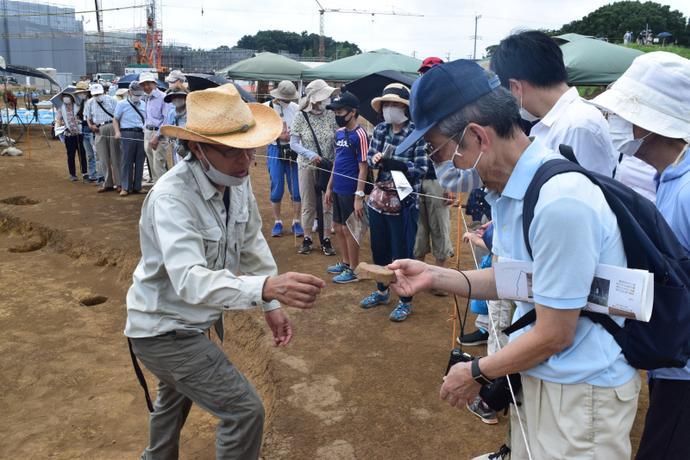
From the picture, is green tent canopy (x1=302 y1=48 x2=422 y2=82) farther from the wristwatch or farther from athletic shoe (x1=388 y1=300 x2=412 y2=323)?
the wristwatch

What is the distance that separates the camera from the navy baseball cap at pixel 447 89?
4.62 feet

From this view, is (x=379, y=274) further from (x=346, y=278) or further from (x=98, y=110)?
(x=98, y=110)

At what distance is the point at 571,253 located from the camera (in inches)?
47.4

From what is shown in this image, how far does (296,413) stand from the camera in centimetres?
322

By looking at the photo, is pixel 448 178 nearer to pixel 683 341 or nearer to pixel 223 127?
pixel 683 341

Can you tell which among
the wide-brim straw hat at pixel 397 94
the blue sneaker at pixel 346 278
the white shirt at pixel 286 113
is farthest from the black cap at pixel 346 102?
the blue sneaker at pixel 346 278

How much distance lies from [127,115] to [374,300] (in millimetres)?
6690

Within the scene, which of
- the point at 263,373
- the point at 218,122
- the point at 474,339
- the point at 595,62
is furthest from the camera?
the point at 595,62

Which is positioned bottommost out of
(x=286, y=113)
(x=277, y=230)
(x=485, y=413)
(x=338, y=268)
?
(x=485, y=413)

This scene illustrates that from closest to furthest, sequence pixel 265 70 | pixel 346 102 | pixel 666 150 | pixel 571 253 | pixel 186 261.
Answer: pixel 571 253 → pixel 666 150 → pixel 186 261 → pixel 346 102 → pixel 265 70

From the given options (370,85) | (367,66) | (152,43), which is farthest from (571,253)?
(152,43)

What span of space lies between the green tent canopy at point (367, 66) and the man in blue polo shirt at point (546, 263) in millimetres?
13172

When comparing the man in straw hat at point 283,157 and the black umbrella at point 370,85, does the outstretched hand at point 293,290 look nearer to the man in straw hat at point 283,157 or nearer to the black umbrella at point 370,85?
the black umbrella at point 370,85

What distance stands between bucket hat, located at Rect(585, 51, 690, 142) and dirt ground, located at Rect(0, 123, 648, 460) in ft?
6.87
